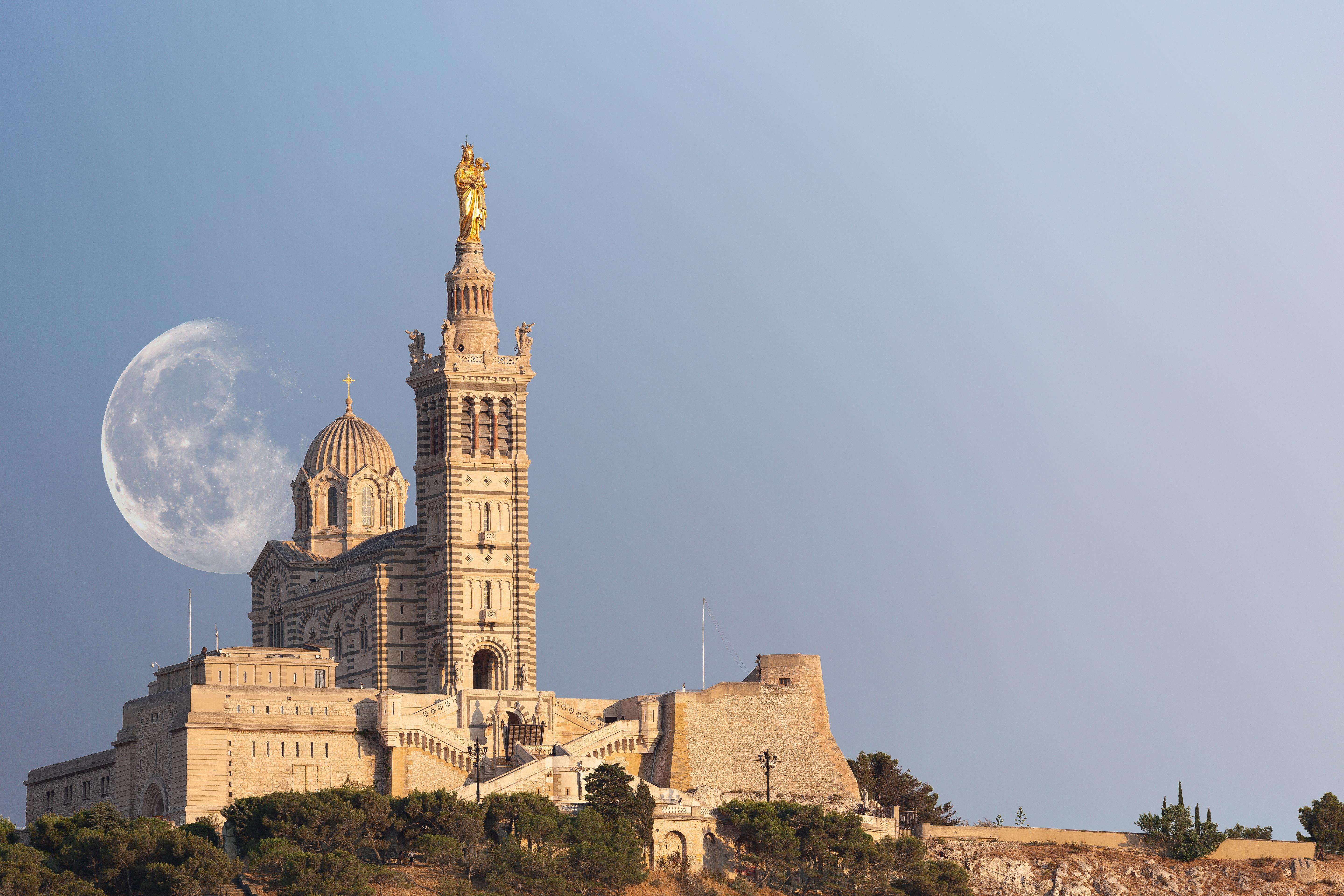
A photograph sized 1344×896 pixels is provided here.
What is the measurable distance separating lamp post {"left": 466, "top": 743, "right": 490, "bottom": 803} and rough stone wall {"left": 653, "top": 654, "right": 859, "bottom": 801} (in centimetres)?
785

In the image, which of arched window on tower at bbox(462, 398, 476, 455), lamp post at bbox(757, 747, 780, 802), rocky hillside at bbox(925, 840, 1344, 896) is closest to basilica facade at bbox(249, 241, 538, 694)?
arched window on tower at bbox(462, 398, 476, 455)

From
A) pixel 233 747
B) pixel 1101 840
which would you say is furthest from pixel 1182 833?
pixel 233 747

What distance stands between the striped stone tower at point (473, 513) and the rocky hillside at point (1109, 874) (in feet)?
73.3

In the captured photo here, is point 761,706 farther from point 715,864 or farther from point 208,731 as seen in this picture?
point 208,731

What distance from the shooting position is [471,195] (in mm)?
138000

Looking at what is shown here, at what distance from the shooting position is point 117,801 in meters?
120

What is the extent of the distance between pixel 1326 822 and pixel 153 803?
55868 mm

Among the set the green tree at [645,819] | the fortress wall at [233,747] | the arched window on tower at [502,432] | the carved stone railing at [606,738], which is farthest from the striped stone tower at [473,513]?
the green tree at [645,819]

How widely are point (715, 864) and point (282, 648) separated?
24096 millimetres

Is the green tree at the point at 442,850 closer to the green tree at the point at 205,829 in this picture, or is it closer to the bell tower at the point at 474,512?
the green tree at the point at 205,829

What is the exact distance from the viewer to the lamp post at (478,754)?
12056 cm

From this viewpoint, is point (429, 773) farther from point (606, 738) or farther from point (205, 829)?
point (205, 829)

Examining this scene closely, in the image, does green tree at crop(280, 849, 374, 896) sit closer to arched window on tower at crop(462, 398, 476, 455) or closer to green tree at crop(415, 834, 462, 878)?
green tree at crop(415, 834, 462, 878)

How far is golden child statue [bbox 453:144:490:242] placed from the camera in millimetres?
137750
